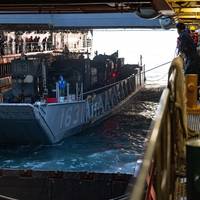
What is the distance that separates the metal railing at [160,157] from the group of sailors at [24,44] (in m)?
49.6

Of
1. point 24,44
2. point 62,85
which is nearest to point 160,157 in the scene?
Result: point 62,85

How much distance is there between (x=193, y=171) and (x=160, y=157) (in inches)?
19.8

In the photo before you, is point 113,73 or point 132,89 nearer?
point 113,73

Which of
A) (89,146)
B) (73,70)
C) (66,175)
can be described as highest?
(73,70)

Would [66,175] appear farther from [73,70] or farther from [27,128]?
[73,70]

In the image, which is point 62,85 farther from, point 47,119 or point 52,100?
point 47,119

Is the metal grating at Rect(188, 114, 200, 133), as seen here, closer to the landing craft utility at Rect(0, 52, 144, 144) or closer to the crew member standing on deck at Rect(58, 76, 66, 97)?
the landing craft utility at Rect(0, 52, 144, 144)

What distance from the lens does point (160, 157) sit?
3297 mm

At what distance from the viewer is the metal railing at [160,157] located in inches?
82.8

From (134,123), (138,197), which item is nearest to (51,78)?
(134,123)

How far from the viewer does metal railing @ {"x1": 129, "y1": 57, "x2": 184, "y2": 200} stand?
2.10 meters

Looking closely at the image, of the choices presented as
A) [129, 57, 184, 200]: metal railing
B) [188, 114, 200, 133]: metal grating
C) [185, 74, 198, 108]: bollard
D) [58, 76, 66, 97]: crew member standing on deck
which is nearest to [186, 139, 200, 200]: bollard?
[129, 57, 184, 200]: metal railing

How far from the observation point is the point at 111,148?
97.3 ft

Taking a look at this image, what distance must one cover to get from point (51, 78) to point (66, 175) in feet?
75.2
